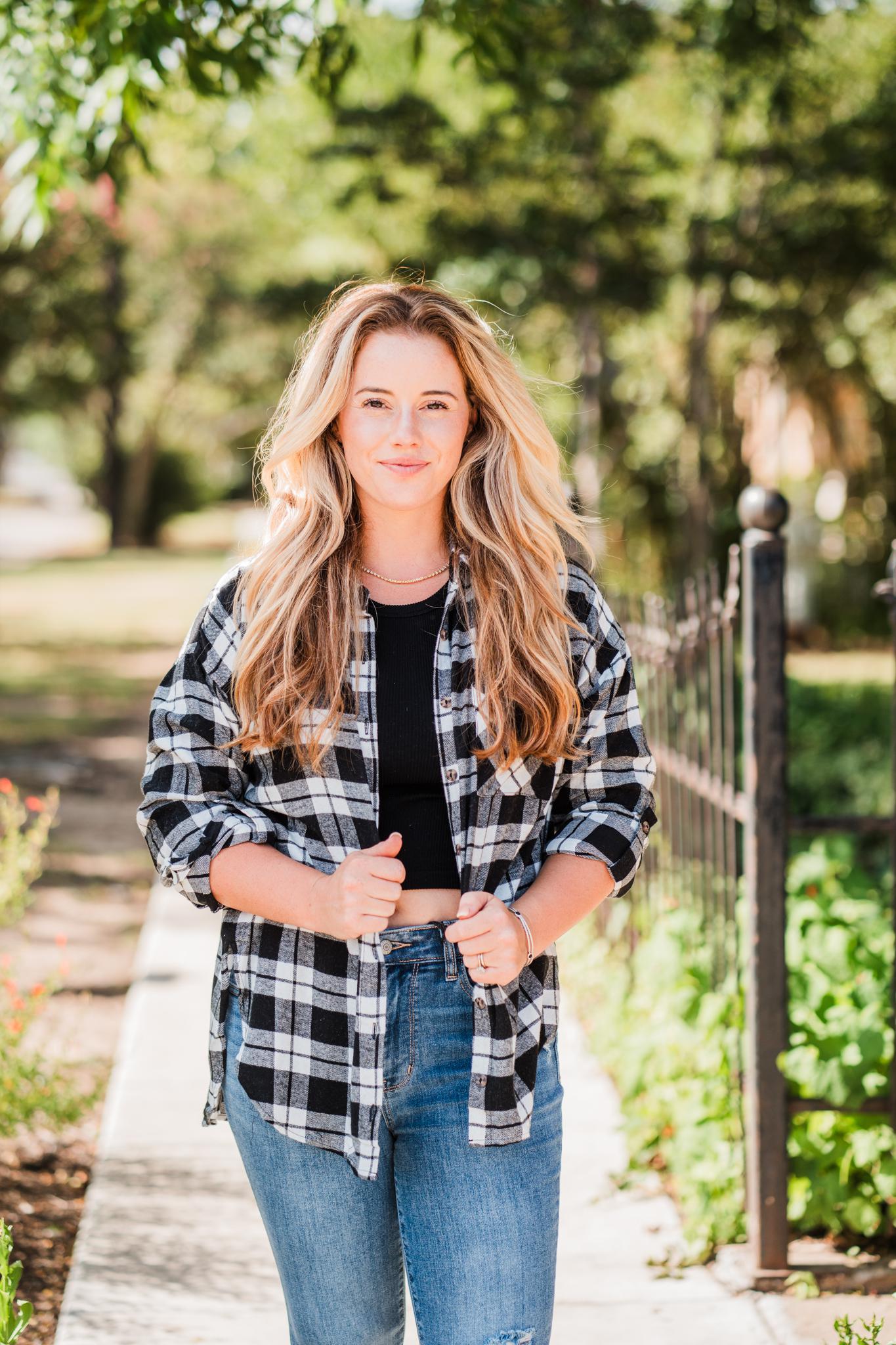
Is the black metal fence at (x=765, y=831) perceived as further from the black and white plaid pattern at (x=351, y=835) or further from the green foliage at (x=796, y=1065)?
the black and white plaid pattern at (x=351, y=835)

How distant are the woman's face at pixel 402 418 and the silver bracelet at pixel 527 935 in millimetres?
641

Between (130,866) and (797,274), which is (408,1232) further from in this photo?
(797,274)

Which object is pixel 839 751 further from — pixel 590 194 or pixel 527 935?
pixel 527 935

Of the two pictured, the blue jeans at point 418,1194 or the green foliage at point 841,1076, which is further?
the green foliage at point 841,1076

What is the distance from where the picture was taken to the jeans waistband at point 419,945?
2.05 m

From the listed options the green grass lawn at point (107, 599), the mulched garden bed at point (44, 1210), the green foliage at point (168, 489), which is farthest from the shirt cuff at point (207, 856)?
the green foliage at point (168, 489)

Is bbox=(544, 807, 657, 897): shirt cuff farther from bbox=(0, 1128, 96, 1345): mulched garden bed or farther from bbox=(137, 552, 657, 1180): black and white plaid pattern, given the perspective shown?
bbox=(0, 1128, 96, 1345): mulched garden bed

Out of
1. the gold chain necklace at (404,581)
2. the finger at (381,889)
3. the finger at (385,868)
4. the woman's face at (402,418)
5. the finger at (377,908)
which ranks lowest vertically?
the finger at (377,908)

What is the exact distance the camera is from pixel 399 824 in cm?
212

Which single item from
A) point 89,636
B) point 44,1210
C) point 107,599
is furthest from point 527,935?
point 107,599

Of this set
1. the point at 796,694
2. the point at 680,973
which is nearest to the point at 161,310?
the point at 796,694

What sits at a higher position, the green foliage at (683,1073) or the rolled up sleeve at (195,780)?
the rolled up sleeve at (195,780)

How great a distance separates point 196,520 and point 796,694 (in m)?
36.7

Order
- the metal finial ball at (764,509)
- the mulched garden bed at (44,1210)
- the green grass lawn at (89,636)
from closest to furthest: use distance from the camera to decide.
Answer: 1. the metal finial ball at (764,509)
2. the mulched garden bed at (44,1210)
3. the green grass lawn at (89,636)
